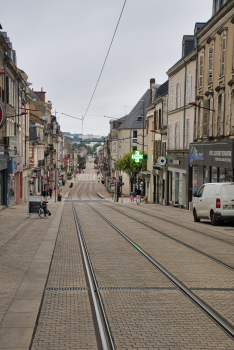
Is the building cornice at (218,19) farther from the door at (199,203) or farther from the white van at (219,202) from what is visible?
the white van at (219,202)

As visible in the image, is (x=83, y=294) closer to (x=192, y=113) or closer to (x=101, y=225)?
(x=101, y=225)

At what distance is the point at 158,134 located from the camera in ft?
167

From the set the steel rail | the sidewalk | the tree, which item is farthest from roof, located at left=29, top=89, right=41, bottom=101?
the steel rail

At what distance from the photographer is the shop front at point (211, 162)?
24.7 m

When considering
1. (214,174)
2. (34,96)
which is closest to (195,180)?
(214,174)

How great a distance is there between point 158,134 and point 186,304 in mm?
43797

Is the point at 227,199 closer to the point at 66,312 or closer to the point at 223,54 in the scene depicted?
the point at 223,54

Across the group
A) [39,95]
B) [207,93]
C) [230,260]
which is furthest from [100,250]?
[39,95]

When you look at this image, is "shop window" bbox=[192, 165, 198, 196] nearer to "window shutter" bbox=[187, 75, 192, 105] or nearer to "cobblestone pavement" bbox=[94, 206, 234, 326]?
"window shutter" bbox=[187, 75, 192, 105]

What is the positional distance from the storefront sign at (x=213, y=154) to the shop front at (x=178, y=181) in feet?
10.8

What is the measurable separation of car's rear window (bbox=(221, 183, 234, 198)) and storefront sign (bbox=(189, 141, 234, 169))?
4.45 metres

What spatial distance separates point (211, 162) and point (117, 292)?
2060 centimetres

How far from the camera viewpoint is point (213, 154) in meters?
27.3

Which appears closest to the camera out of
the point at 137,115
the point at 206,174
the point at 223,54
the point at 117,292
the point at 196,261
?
the point at 117,292
